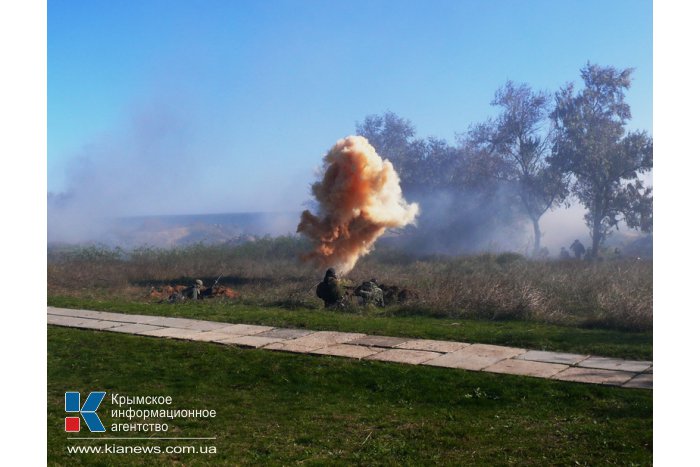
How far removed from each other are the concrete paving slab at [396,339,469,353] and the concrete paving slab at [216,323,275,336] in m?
2.12

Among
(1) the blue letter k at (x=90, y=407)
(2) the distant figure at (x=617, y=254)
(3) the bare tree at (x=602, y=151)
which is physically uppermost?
Result: (3) the bare tree at (x=602, y=151)

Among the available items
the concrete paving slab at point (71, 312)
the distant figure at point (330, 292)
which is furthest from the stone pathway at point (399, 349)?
the distant figure at point (330, 292)

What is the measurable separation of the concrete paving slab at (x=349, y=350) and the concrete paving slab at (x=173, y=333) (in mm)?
1995

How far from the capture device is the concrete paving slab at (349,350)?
765 centimetres

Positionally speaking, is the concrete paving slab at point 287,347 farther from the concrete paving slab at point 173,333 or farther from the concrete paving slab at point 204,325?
the concrete paving slab at point 204,325

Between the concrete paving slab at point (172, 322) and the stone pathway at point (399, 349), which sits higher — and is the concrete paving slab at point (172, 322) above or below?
above

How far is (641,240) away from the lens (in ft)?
68.6

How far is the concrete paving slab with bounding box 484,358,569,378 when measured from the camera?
6.69m

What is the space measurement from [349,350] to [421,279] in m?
6.87

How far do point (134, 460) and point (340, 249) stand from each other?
1002 cm

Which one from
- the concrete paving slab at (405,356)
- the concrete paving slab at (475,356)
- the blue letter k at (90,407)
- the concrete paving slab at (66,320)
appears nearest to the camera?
the blue letter k at (90,407)

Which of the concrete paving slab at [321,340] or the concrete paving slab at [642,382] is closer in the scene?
the concrete paving slab at [642,382]

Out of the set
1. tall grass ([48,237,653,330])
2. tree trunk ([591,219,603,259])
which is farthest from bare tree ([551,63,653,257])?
tall grass ([48,237,653,330])

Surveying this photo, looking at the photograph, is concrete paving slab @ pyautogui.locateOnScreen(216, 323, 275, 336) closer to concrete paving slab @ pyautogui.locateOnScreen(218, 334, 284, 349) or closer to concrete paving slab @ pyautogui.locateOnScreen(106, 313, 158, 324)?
concrete paving slab @ pyautogui.locateOnScreen(218, 334, 284, 349)
